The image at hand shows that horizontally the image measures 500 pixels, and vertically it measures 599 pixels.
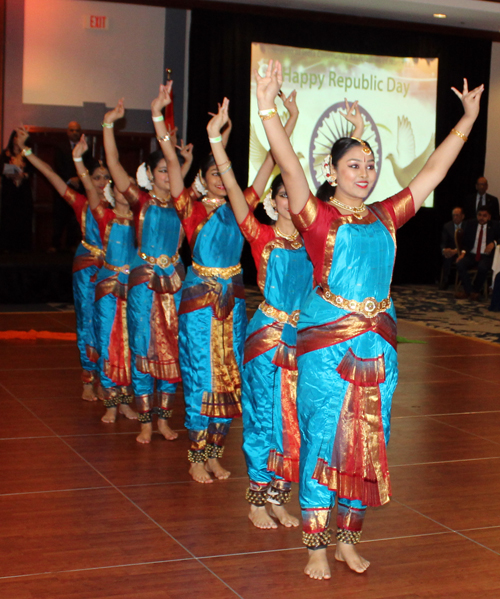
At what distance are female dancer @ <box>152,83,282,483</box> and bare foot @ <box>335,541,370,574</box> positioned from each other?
33.6 inches

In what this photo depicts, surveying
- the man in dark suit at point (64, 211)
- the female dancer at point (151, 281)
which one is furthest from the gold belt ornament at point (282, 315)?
the man in dark suit at point (64, 211)

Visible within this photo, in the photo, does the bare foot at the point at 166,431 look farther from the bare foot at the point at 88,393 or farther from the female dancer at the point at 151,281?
the bare foot at the point at 88,393

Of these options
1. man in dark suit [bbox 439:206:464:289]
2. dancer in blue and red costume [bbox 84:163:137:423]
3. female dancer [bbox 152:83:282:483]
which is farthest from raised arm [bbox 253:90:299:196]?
man in dark suit [bbox 439:206:464:289]

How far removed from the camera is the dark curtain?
31.3 feet

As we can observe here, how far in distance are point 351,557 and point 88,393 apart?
2.41m

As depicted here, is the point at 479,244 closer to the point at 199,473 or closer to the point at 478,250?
the point at 478,250

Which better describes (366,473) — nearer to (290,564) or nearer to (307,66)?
(290,564)

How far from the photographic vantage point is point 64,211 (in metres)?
9.26

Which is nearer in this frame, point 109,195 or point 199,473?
point 199,473

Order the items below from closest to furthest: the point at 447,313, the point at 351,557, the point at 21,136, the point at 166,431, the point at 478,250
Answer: the point at 351,557 < the point at 166,431 < the point at 21,136 < the point at 447,313 < the point at 478,250

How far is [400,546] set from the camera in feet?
8.98

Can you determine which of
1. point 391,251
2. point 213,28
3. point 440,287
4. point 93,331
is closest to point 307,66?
point 213,28

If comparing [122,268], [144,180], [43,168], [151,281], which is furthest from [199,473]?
[43,168]

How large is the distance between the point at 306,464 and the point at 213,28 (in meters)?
7.96
